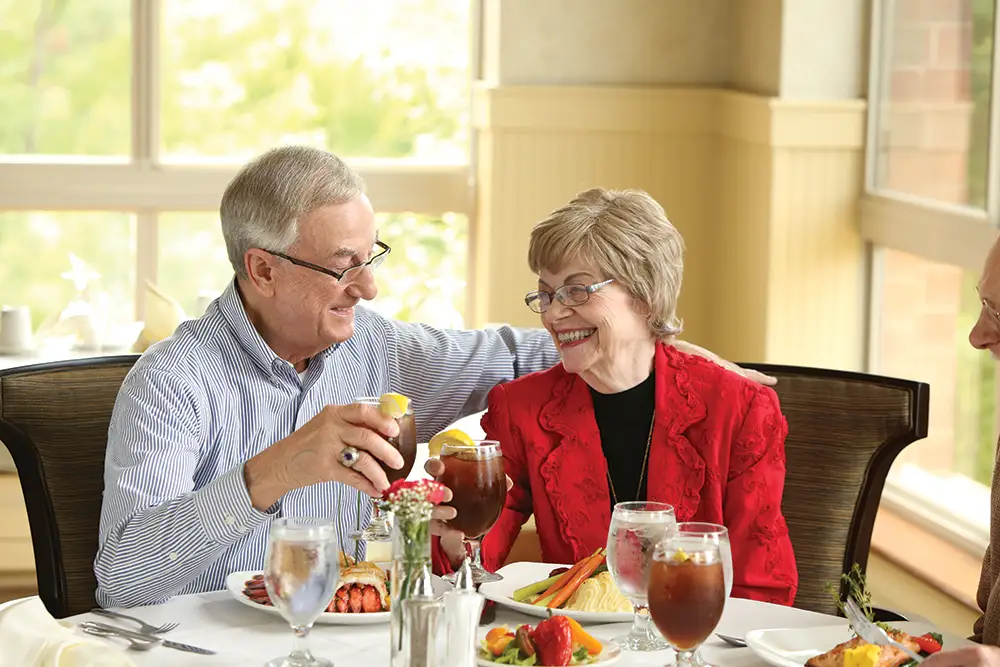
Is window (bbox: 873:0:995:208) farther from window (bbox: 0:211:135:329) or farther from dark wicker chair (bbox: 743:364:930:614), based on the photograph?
window (bbox: 0:211:135:329)

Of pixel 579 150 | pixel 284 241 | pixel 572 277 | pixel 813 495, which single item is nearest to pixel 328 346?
pixel 284 241

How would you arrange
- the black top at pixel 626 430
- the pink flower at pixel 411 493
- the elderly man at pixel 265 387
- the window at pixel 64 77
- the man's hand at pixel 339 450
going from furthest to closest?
the window at pixel 64 77, the black top at pixel 626 430, the elderly man at pixel 265 387, the man's hand at pixel 339 450, the pink flower at pixel 411 493

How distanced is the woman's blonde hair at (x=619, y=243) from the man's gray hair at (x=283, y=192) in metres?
0.33

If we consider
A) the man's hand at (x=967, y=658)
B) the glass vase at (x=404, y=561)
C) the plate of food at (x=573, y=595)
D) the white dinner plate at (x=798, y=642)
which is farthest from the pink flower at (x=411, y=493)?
the man's hand at (x=967, y=658)

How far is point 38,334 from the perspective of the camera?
4.39 meters

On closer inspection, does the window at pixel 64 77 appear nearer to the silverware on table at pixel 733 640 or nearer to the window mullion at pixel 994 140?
the window mullion at pixel 994 140

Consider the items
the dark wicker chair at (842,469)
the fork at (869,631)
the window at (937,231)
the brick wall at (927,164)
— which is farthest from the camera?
the brick wall at (927,164)

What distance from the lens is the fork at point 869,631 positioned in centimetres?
152

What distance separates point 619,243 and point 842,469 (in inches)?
23.4

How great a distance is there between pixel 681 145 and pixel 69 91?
2.35m

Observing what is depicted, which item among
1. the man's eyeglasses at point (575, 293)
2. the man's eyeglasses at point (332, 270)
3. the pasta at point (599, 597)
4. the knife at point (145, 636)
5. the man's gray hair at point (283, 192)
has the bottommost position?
the knife at point (145, 636)

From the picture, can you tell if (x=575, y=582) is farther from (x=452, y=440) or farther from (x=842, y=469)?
(x=842, y=469)

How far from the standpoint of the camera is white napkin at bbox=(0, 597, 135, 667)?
1.48 m

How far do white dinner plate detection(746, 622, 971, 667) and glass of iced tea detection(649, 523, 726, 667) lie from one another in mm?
162
